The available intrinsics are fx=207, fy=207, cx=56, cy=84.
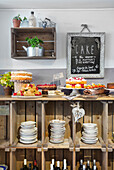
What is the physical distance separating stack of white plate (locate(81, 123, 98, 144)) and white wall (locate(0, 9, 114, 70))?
99cm

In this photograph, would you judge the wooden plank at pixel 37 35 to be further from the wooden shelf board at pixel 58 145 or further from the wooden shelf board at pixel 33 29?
the wooden shelf board at pixel 58 145

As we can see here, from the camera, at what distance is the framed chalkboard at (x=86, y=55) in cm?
296

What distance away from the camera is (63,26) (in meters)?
2.99

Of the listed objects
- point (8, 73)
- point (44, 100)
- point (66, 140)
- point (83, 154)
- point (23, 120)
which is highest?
point (8, 73)

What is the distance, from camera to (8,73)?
2.77 meters

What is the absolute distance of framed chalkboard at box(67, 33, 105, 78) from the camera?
2965mm

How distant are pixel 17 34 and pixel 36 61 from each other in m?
0.47

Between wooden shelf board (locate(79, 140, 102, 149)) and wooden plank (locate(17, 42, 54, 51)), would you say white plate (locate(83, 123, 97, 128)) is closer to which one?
wooden shelf board (locate(79, 140, 102, 149))

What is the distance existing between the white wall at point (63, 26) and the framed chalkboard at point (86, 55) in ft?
0.30

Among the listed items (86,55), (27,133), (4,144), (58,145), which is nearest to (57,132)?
(58,145)

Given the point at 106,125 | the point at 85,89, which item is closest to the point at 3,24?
the point at 85,89

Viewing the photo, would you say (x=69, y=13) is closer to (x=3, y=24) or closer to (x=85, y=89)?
(x=3, y=24)

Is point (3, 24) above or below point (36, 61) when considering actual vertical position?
above

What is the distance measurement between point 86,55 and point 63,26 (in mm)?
535
